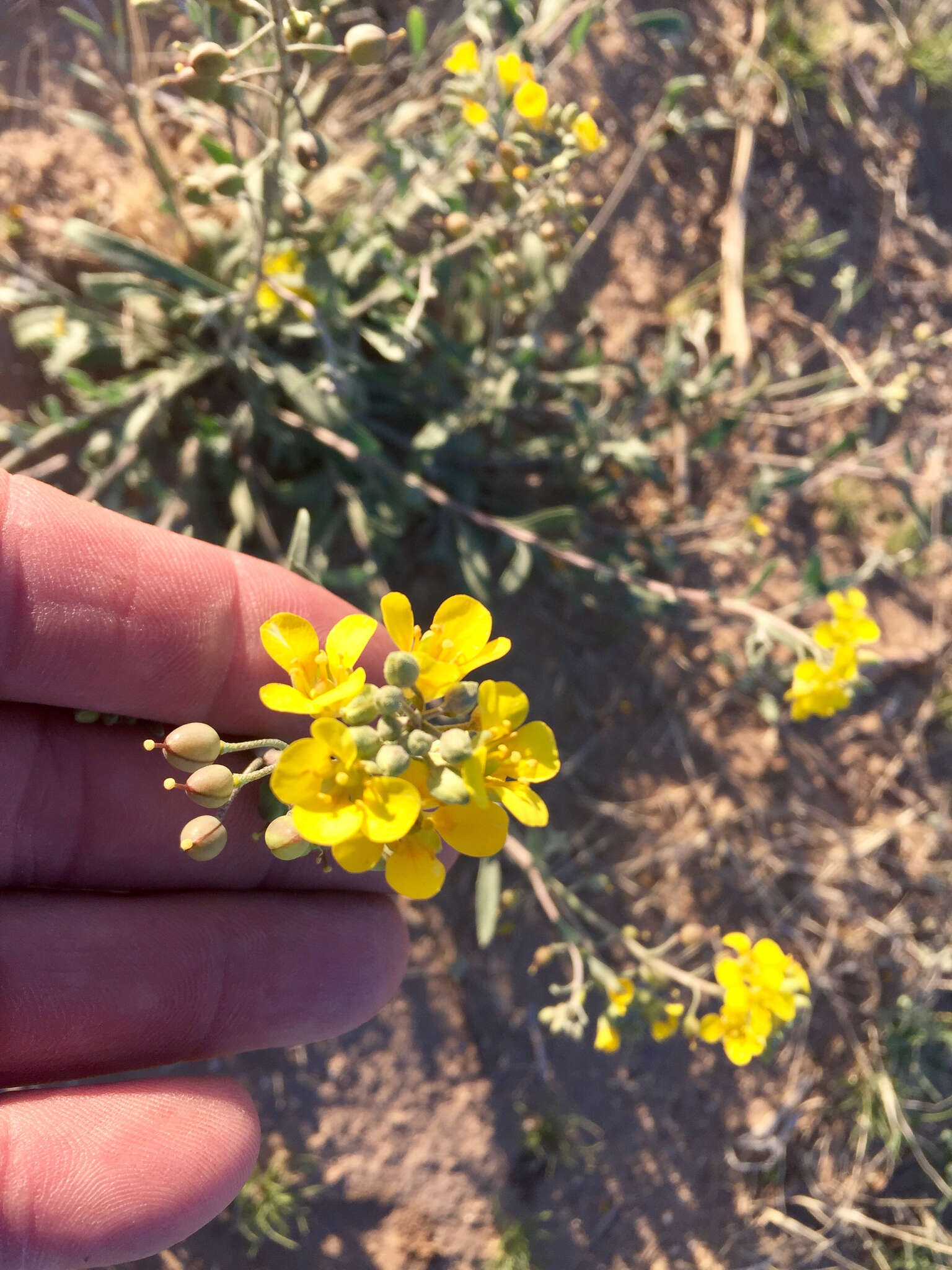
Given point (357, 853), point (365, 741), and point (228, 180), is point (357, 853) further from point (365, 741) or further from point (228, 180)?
point (228, 180)

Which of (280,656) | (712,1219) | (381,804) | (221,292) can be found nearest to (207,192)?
(221,292)

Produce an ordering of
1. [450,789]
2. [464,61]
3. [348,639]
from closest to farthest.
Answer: [450,789] → [348,639] → [464,61]

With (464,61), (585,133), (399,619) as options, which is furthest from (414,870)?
(464,61)

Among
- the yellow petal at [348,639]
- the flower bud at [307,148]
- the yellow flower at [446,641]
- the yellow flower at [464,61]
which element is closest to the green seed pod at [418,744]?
the yellow flower at [446,641]

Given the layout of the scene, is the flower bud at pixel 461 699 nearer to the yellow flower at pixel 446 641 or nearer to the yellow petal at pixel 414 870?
the yellow flower at pixel 446 641

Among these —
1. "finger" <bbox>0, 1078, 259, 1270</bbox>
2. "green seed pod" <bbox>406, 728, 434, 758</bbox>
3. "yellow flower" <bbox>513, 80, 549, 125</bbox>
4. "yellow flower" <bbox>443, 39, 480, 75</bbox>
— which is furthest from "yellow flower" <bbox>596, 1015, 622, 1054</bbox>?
"yellow flower" <bbox>443, 39, 480, 75</bbox>

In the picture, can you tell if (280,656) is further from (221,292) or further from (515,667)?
(515,667)
